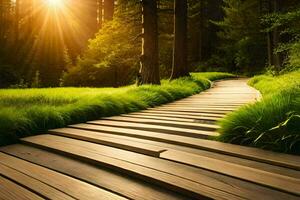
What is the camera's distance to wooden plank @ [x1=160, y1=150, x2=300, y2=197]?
8.53 ft

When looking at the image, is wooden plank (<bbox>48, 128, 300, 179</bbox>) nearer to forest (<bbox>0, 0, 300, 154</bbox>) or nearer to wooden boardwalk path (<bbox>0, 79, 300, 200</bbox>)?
wooden boardwalk path (<bbox>0, 79, 300, 200</bbox>)

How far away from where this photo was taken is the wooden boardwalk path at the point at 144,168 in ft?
8.63

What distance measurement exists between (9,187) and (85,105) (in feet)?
11.5

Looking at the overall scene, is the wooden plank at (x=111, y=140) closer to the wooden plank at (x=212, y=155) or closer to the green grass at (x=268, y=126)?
the wooden plank at (x=212, y=155)

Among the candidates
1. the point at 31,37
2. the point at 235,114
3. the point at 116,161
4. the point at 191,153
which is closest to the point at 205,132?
the point at 235,114

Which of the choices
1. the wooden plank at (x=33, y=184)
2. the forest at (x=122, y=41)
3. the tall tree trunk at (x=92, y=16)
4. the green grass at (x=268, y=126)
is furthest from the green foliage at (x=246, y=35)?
the wooden plank at (x=33, y=184)

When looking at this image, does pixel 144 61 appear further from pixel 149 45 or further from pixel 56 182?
pixel 56 182

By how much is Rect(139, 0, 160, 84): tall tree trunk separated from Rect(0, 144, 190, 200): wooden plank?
8.89 metres

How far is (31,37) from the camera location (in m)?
41.3

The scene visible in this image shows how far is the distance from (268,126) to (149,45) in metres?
9.27

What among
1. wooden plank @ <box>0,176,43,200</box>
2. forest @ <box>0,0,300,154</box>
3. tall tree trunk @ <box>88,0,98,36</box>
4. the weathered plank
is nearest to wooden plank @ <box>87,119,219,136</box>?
the weathered plank

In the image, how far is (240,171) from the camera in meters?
2.95

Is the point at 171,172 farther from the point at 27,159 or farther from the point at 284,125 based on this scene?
the point at 27,159

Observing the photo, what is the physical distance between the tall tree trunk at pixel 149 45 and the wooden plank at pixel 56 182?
30.8 ft
